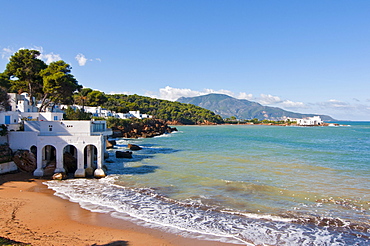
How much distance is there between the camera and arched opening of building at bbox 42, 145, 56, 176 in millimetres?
23844

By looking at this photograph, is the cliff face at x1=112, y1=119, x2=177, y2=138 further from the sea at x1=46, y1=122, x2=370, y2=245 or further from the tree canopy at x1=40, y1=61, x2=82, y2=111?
the sea at x1=46, y1=122, x2=370, y2=245

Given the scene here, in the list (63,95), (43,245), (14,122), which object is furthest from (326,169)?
(63,95)

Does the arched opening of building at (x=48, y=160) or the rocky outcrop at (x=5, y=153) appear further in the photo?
the arched opening of building at (x=48, y=160)

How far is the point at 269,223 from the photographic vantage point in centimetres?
1499

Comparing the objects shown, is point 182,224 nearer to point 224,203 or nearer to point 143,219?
point 143,219

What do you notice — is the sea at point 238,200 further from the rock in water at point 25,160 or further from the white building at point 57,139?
the rock in water at point 25,160

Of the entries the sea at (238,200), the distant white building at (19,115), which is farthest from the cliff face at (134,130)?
the sea at (238,200)

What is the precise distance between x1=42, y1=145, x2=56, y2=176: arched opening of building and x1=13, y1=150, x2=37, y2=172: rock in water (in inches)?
34.5

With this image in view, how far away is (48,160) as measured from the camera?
25.8 meters

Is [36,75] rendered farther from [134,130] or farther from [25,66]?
[134,130]

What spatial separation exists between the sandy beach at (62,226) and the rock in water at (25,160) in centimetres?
552

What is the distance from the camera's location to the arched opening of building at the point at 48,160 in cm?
2384

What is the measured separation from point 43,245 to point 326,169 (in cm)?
3022

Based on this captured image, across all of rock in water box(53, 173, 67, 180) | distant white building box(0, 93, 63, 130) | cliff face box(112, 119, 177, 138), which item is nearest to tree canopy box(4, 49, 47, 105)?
distant white building box(0, 93, 63, 130)
